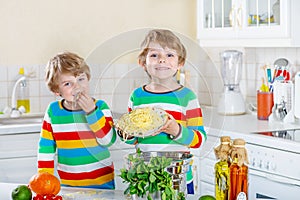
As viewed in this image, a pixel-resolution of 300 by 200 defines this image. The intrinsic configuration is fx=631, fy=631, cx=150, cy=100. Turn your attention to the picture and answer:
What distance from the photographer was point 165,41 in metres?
1.92

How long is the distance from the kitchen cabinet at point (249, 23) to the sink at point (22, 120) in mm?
1162

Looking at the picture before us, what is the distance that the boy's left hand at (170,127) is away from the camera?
1.90 m

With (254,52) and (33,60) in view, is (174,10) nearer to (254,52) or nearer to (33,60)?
(254,52)

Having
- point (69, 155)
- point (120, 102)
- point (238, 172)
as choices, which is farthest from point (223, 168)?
point (69, 155)

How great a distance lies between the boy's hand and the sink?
1775 millimetres

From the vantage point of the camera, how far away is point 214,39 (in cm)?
395

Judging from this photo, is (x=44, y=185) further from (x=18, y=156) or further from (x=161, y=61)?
(x=18, y=156)

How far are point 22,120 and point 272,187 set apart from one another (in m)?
1.65

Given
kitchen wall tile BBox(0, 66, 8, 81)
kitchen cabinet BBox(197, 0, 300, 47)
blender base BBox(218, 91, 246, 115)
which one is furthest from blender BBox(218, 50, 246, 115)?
kitchen wall tile BBox(0, 66, 8, 81)

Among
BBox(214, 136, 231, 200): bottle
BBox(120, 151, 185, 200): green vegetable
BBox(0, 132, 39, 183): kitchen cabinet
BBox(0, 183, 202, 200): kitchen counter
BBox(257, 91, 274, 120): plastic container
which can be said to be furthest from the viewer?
BBox(257, 91, 274, 120): plastic container

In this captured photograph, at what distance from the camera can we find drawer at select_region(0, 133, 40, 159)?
3468 mm

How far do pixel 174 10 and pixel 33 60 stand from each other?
1082 millimetres

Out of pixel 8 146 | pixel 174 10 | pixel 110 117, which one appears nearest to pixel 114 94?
pixel 110 117

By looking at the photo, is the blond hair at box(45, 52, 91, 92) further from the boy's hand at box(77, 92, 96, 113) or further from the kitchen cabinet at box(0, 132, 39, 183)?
the kitchen cabinet at box(0, 132, 39, 183)
